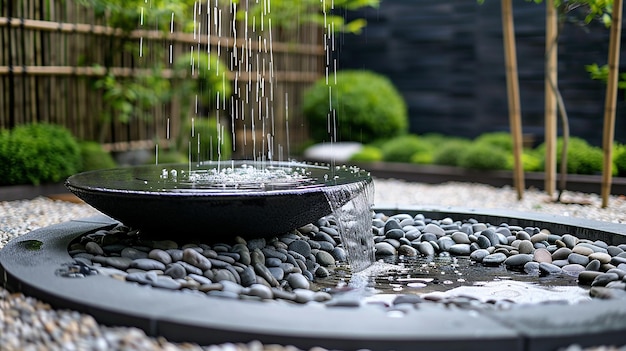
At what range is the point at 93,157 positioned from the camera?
668 cm

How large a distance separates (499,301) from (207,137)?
218 inches

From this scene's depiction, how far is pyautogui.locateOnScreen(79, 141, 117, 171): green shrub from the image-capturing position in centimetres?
664

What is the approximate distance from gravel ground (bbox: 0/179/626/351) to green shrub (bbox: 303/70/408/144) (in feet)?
5.24

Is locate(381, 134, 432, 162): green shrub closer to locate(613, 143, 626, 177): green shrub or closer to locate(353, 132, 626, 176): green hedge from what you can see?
locate(353, 132, 626, 176): green hedge

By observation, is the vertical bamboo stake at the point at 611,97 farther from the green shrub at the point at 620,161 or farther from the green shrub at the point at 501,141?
the green shrub at the point at 501,141

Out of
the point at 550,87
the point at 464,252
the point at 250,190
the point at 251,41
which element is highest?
the point at 251,41

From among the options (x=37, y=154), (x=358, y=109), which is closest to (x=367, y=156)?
(x=358, y=109)

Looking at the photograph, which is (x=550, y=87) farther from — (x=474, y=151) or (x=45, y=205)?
(x=45, y=205)

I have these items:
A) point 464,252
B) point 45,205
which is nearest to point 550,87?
point 464,252

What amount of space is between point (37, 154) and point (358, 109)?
422 centimetres

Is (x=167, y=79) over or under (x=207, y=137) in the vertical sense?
over

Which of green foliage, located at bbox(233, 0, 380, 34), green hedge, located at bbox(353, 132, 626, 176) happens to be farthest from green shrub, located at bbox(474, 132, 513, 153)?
green foliage, located at bbox(233, 0, 380, 34)

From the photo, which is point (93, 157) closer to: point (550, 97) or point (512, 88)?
point (512, 88)

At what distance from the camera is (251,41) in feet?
30.9
